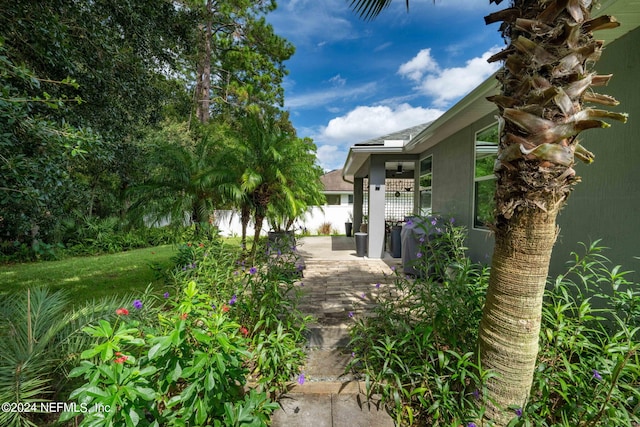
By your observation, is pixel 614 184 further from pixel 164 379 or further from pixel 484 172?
pixel 164 379

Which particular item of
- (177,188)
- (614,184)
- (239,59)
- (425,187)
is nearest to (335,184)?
(239,59)

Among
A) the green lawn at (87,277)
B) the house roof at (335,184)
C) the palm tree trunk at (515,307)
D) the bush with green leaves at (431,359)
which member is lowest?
the green lawn at (87,277)

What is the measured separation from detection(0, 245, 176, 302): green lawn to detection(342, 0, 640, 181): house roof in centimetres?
644

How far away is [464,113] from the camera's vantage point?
5043mm

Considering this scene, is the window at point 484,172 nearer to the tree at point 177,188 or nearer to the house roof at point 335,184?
the tree at point 177,188

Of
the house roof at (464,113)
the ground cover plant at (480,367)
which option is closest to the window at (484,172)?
the house roof at (464,113)

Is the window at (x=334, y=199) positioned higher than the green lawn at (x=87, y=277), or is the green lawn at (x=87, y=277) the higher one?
the window at (x=334, y=199)

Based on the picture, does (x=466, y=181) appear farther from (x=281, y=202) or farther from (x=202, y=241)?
(x=202, y=241)

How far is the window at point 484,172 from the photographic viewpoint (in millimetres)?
5086

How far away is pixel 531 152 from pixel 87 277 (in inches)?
359

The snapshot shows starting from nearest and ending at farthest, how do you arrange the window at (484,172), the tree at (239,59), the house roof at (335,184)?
the window at (484,172) < the tree at (239,59) < the house roof at (335,184)

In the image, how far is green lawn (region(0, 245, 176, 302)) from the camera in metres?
5.60

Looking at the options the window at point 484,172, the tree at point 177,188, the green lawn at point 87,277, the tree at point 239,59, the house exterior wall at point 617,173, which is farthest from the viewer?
the tree at point 239,59

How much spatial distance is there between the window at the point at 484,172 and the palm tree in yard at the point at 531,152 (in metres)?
3.61
